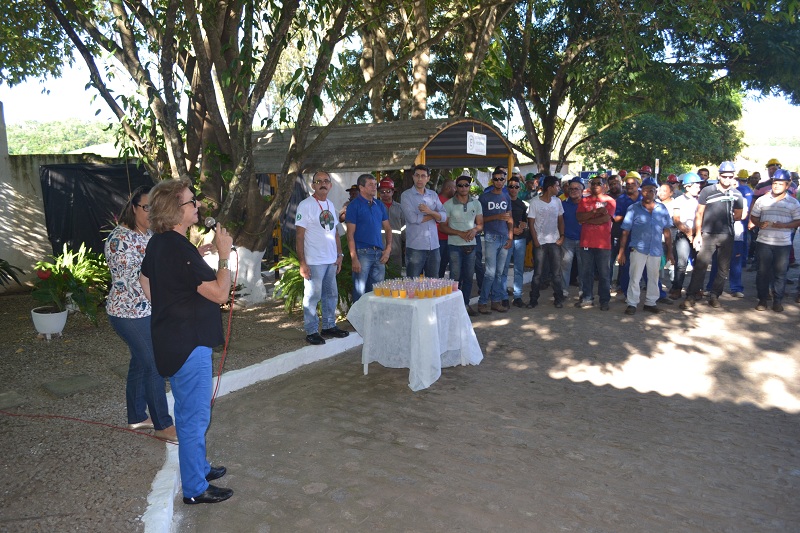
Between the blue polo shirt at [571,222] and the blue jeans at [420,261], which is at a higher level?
the blue polo shirt at [571,222]

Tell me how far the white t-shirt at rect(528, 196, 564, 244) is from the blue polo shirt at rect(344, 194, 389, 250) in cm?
296

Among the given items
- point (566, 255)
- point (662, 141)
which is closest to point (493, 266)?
point (566, 255)

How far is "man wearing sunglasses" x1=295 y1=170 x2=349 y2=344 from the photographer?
730 cm

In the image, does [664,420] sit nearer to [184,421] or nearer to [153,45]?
[184,421]

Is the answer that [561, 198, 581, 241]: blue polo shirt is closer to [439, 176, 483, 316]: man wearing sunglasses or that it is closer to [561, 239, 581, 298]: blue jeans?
[561, 239, 581, 298]: blue jeans

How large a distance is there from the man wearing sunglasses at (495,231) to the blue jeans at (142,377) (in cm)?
546

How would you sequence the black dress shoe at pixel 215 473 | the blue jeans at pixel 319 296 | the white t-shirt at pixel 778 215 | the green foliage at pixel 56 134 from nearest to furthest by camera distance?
the black dress shoe at pixel 215 473
the blue jeans at pixel 319 296
the white t-shirt at pixel 778 215
the green foliage at pixel 56 134

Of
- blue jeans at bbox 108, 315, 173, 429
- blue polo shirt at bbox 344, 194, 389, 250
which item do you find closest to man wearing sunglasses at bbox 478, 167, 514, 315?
blue polo shirt at bbox 344, 194, 389, 250

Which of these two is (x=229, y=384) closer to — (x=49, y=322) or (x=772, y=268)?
(x=49, y=322)

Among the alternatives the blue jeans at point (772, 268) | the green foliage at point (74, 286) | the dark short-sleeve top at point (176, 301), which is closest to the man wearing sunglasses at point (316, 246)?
the green foliage at point (74, 286)

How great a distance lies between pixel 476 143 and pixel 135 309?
313 inches

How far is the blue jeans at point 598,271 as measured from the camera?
30.6ft

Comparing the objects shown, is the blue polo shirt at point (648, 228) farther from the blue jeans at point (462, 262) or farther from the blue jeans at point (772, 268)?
the blue jeans at point (462, 262)

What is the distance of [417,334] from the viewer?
6.14 meters
